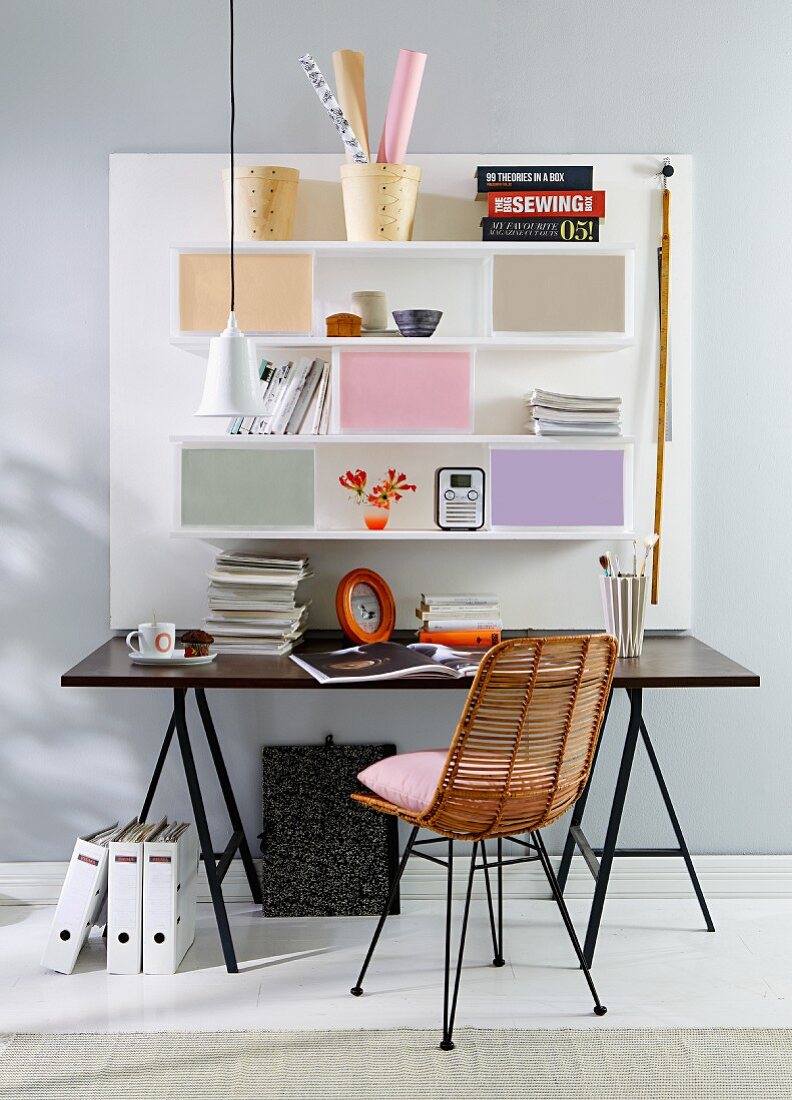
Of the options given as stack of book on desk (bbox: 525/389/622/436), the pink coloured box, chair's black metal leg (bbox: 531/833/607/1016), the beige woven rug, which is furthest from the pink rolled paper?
the beige woven rug

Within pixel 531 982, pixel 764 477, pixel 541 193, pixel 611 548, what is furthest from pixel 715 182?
pixel 531 982

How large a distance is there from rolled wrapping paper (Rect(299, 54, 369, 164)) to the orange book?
1295 mm

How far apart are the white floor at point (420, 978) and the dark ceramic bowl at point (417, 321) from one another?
1.65m

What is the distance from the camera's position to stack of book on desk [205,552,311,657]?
311cm

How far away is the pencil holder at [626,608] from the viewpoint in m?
3.04

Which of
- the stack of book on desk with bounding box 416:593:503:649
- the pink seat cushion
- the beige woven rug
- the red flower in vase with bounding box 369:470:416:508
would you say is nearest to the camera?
the beige woven rug

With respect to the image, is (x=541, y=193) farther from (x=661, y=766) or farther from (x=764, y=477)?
(x=661, y=766)

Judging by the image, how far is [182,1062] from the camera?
98.1 inches

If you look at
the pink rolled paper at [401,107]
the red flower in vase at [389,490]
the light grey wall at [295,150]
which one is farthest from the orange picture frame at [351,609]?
the pink rolled paper at [401,107]

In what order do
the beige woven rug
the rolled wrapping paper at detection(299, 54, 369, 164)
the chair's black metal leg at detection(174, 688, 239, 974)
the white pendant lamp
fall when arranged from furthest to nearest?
the rolled wrapping paper at detection(299, 54, 369, 164) → the chair's black metal leg at detection(174, 688, 239, 974) → the white pendant lamp → the beige woven rug

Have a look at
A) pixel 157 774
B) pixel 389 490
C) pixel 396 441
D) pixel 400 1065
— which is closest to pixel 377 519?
pixel 389 490

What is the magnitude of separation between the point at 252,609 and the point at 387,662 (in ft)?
1.51

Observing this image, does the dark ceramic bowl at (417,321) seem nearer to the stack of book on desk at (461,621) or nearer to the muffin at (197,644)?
the stack of book on desk at (461,621)

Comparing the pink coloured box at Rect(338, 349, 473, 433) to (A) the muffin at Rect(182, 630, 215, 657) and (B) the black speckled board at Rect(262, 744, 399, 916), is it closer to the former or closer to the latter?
(A) the muffin at Rect(182, 630, 215, 657)
